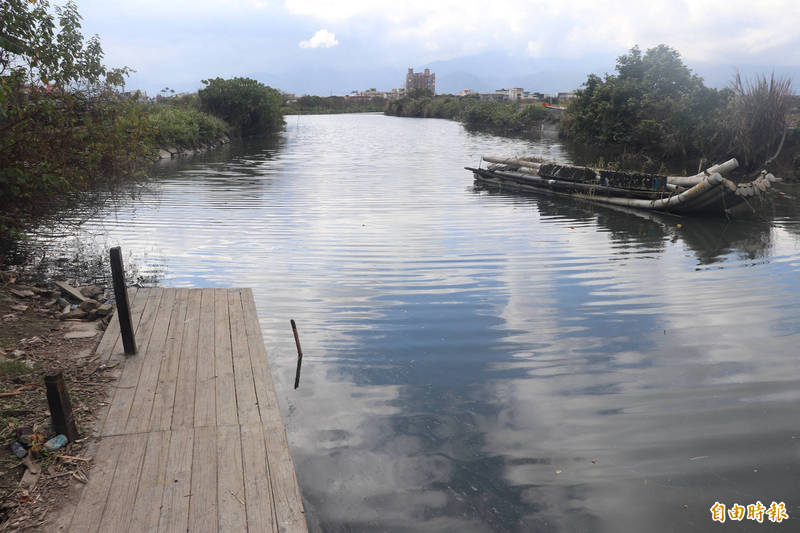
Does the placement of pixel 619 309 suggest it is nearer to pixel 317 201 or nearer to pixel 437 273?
pixel 437 273

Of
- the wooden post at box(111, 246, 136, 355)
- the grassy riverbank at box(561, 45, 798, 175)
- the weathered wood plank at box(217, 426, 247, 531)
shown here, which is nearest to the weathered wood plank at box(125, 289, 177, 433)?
the wooden post at box(111, 246, 136, 355)

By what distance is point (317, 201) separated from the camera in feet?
62.9

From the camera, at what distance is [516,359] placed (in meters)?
6.83

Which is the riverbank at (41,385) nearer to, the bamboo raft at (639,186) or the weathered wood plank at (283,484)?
the weathered wood plank at (283,484)

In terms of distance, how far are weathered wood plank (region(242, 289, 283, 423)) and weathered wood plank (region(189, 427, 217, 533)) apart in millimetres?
460

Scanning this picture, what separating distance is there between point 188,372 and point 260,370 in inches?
24.6

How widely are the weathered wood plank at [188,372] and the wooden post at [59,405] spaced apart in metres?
0.67

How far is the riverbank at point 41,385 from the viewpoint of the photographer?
3527 mm

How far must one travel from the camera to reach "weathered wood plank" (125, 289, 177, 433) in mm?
4388

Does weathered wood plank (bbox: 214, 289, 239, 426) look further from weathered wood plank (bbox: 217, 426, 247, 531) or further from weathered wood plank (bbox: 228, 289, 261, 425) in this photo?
weathered wood plank (bbox: 217, 426, 247, 531)

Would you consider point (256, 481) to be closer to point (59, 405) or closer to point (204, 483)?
point (204, 483)

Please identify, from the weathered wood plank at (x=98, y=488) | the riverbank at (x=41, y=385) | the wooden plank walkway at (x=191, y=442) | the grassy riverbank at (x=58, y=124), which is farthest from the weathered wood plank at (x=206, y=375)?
the grassy riverbank at (x=58, y=124)

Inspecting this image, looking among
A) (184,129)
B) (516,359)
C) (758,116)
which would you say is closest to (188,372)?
(516,359)

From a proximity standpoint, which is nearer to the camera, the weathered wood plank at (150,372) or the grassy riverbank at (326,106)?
the weathered wood plank at (150,372)
